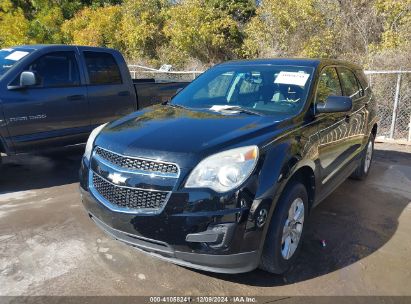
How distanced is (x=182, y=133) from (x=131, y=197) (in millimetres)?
648

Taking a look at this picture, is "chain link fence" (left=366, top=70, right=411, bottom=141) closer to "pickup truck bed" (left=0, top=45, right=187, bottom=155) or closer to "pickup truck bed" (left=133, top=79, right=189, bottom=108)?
"pickup truck bed" (left=133, top=79, right=189, bottom=108)

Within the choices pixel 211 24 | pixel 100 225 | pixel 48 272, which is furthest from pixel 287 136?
pixel 211 24

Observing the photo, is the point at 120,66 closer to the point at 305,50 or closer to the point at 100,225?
the point at 100,225

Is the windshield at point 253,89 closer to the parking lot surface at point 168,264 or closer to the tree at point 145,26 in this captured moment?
the parking lot surface at point 168,264

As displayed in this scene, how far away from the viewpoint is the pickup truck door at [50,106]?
5113 mm

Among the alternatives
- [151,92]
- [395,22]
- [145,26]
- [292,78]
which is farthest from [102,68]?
[145,26]

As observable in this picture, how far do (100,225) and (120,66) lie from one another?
3941 millimetres

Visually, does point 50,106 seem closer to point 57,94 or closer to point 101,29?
point 57,94

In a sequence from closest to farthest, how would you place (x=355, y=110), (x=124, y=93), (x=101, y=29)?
(x=355, y=110) < (x=124, y=93) < (x=101, y=29)

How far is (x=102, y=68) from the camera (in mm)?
6254

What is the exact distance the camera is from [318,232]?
13.3 ft

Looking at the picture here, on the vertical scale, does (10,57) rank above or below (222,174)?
above

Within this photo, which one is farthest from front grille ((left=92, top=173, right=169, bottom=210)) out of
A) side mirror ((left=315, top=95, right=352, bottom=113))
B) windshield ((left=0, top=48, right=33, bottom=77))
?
windshield ((left=0, top=48, right=33, bottom=77))

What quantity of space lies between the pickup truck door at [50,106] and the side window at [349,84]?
3653 mm
